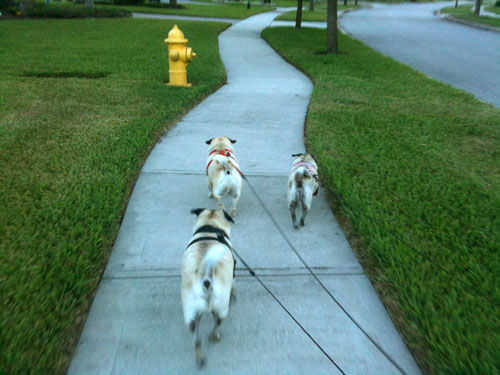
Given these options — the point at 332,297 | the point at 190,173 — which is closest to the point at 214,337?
the point at 332,297

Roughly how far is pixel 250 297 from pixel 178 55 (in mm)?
6901

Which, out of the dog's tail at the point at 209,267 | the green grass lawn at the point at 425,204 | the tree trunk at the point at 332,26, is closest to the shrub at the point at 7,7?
the tree trunk at the point at 332,26

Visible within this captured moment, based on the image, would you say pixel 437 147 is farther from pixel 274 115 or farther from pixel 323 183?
pixel 274 115

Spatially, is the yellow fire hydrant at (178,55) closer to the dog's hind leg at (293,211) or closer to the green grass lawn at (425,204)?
the green grass lawn at (425,204)

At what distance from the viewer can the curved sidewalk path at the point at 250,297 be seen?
257 cm

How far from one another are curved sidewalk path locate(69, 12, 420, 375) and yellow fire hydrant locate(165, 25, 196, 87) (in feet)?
13.2

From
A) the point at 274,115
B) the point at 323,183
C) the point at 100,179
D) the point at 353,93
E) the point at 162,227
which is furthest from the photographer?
the point at 353,93

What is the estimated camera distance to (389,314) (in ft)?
9.87

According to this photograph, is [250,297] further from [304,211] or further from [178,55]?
[178,55]

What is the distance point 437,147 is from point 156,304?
4.78 meters

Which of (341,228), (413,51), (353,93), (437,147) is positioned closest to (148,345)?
(341,228)

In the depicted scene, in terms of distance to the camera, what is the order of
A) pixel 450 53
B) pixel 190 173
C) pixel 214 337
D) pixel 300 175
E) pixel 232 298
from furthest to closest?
pixel 450 53
pixel 190 173
pixel 300 175
pixel 232 298
pixel 214 337

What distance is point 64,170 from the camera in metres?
4.82

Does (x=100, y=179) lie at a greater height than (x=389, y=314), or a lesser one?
greater
